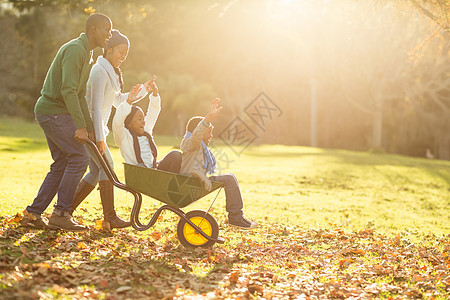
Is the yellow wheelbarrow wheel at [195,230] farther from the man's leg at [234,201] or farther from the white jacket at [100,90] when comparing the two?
the white jacket at [100,90]

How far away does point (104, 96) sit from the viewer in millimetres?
5438

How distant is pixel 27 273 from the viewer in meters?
→ 3.99

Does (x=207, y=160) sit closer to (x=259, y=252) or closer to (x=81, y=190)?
(x=259, y=252)

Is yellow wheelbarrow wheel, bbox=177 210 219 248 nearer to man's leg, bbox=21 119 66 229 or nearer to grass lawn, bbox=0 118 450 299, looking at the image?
grass lawn, bbox=0 118 450 299

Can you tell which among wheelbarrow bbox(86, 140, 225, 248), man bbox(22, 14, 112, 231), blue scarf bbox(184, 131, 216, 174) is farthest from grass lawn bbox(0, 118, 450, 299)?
blue scarf bbox(184, 131, 216, 174)

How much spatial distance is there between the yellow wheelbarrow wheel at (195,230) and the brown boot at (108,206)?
65 cm

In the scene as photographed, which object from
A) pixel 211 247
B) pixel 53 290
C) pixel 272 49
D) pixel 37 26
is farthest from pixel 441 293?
pixel 37 26

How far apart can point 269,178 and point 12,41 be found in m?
33.5

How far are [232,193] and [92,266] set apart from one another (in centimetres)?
173

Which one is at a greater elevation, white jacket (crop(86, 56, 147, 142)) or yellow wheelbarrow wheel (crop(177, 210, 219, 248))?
white jacket (crop(86, 56, 147, 142))

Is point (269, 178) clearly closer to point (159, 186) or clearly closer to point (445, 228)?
point (445, 228)

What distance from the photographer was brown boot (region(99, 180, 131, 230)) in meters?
5.62

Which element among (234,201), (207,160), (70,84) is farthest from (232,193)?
(70,84)

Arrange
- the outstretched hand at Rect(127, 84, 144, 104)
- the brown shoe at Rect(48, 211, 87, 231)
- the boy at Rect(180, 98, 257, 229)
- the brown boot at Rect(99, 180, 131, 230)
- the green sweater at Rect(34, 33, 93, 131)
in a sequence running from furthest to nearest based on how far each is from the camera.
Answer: the brown boot at Rect(99, 180, 131, 230) → the outstretched hand at Rect(127, 84, 144, 104) → the brown shoe at Rect(48, 211, 87, 231) → the boy at Rect(180, 98, 257, 229) → the green sweater at Rect(34, 33, 93, 131)
